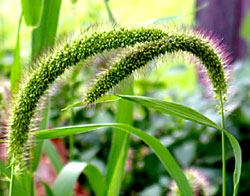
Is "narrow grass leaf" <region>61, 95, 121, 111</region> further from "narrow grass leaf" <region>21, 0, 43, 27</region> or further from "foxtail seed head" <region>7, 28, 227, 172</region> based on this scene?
"narrow grass leaf" <region>21, 0, 43, 27</region>

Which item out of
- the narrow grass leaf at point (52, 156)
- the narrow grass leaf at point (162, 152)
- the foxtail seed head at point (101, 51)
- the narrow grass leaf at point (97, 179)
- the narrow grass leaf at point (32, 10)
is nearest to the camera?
the foxtail seed head at point (101, 51)

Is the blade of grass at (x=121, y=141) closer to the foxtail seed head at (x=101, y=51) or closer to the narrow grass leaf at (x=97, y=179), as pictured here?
the narrow grass leaf at (x=97, y=179)

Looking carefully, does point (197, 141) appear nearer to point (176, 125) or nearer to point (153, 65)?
point (176, 125)

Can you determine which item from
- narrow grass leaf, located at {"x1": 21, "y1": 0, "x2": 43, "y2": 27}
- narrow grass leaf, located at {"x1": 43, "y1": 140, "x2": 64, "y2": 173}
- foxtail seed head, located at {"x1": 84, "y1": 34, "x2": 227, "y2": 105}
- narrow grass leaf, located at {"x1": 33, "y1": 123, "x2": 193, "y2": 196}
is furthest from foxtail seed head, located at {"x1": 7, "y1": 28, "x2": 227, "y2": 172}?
narrow grass leaf, located at {"x1": 43, "y1": 140, "x2": 64, "y2": 173}

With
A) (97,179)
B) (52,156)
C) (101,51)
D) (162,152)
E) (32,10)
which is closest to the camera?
(101,51)

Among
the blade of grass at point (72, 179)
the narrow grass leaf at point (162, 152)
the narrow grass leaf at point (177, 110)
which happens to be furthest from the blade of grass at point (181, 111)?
the blade of grass at point (72, 179)

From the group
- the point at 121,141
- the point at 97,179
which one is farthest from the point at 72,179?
the point at 121,141

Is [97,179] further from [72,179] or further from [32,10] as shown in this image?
[32,10]
